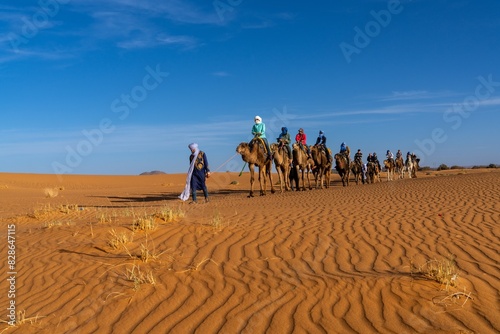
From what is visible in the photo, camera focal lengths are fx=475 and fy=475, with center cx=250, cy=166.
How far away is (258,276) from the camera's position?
19.8 ft

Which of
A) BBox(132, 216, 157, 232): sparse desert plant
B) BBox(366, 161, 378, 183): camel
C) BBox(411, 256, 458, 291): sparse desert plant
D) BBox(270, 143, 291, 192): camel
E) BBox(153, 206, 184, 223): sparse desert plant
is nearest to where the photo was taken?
BBox(411, 256, 458, 291): sparse desert plant

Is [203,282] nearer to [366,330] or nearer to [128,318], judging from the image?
[128,318]

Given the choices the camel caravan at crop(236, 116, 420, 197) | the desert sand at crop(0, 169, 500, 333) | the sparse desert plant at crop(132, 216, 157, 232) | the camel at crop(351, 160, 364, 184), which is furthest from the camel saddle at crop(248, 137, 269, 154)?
the camel at crop(351, 160, 364, 184)

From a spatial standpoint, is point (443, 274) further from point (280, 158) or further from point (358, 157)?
point (358, 157)

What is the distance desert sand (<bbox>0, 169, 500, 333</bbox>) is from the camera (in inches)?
188

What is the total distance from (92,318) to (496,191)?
1451 centimetres

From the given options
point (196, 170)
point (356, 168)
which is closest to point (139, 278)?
point (196, 170)

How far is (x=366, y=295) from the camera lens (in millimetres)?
5180

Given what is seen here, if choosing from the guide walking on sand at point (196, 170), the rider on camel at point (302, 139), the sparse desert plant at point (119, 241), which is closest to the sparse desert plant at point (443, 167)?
the rider on camel at point (302, 139)

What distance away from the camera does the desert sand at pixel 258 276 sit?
477 cm

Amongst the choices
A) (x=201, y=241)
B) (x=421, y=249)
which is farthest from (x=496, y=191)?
(x=201, y=241)

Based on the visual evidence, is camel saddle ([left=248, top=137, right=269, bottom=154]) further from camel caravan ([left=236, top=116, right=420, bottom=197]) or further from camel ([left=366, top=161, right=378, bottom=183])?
camel ([left=366, top=161, right=378, bottom=183])

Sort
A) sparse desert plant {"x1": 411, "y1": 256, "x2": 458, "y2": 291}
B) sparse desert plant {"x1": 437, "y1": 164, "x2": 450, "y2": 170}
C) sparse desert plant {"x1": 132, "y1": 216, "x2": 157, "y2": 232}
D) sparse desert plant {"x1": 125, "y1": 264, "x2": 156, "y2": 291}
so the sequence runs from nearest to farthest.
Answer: sparse desert plant {"x1": 411, "y1": 256, "x2": 458, "y2": 291}
sparse desert plant {"x1": 125, "y1": 264, "x2": 156, "y2": 291}
sparse desert plant {"x1": 132, "y1": 216, "x2": 157, "y2": 232}
sparse desert plant {"x1": 437, "y1": 164, "x2": 450, "y2": 170}

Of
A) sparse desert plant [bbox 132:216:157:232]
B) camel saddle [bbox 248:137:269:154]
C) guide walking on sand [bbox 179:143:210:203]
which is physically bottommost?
sparse desert plant [bbox 132:216:157:232]
